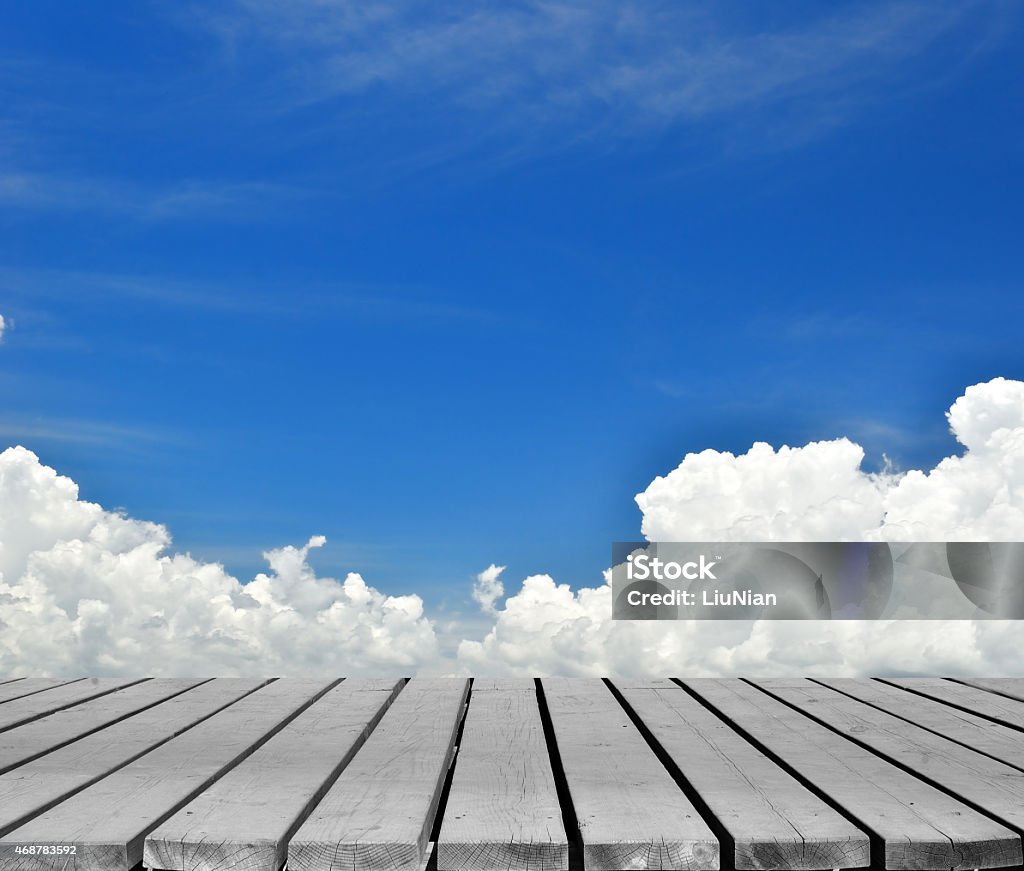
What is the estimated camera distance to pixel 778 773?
8.02 feet

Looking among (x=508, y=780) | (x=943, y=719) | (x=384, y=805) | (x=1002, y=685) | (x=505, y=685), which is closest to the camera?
(x=384, y=805)

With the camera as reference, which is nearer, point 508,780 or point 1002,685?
point 508,780

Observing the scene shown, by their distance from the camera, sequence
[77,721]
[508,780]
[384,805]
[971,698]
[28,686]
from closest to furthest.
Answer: [384,805]
[508,780]
[77,721]
[971,698]
[28,686]

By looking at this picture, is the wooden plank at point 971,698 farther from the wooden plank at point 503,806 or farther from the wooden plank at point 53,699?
the wooden plank at point 53,699

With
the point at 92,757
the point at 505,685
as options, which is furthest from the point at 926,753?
the point at 92,757

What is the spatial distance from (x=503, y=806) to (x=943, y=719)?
210 cm

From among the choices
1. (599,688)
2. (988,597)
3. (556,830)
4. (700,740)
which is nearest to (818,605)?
(988,597)

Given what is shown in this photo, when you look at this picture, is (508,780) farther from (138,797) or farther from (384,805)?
(138,797)

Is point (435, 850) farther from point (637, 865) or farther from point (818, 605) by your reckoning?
point (818, 605)

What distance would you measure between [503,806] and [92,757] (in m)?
1.28

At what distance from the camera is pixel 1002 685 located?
4.38 m

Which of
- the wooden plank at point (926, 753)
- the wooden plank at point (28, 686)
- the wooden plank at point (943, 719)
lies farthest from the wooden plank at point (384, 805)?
the wooden plank at point (28, 686)

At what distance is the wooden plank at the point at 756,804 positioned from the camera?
1854 mm

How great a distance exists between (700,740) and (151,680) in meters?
2.71
